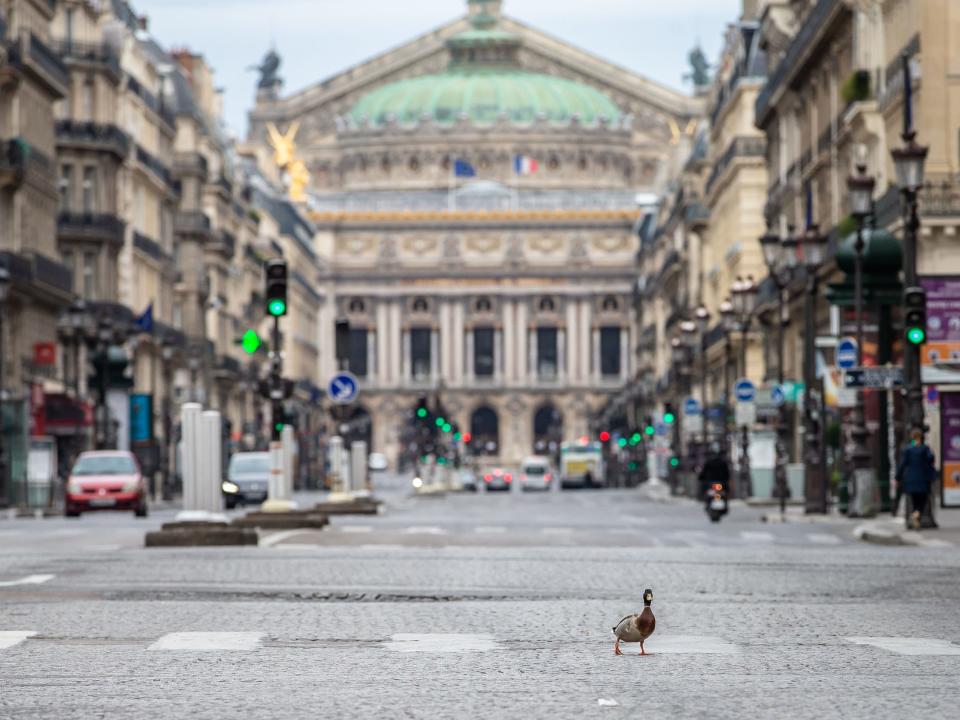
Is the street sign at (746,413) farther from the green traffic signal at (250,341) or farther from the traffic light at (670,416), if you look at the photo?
the traffic light at (670,416)

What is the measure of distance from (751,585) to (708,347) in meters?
82.6

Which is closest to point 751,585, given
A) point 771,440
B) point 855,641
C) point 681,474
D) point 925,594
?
point 925,594

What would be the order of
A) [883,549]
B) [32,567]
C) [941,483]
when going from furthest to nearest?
[941,483], [883,549], [32,567]

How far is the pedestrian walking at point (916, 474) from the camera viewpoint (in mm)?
37688

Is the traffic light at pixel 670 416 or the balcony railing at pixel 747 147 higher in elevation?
the balcony railing at pixel 747 147

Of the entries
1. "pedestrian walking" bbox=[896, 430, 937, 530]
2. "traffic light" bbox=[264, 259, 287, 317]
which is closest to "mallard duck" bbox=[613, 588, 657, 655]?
"pedestrian walking" bbox=[896, 430, 937, 530]

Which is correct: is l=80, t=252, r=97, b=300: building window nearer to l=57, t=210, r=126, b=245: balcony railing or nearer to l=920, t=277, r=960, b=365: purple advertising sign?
l=57, t=210, r=126, b=245: balcony railing

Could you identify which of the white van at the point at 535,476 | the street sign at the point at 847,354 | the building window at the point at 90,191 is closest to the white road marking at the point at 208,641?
the street sign at the point at 847,354

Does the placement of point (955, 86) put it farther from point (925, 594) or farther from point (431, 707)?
point (431, 707)

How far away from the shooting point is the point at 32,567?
91.4 feet

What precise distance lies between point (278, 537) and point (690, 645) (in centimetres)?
2066

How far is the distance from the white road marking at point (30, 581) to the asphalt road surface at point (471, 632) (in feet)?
0.09

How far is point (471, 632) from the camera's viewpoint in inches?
716

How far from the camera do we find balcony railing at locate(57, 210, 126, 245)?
294ft
